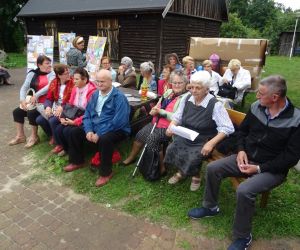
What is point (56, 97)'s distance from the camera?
457cm

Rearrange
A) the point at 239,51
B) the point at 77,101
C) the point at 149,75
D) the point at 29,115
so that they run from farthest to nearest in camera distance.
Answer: the point at 239,51 → the point at 149,75 → the point at 29,115 → the point at 77,101

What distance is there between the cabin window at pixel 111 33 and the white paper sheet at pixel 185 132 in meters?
11.1

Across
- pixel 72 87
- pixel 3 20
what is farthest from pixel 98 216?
pixel 3 20

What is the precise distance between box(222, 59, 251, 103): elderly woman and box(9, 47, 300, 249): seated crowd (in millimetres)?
1598

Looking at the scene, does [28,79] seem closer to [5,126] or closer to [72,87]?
[72,87]

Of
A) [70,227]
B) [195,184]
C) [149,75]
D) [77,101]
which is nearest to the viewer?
[70,227]

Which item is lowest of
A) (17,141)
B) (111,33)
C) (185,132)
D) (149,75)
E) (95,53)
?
(17,141)

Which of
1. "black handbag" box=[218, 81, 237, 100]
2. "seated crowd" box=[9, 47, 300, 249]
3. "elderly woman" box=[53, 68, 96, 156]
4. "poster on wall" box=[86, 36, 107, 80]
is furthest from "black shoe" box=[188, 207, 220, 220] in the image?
"poster on wall" box=[86, 36, 107, 80]

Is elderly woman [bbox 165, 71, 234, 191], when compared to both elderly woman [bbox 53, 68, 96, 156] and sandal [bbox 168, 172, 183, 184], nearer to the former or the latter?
sandal [bbox 168, 172, 183, 184]

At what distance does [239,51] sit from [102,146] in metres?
4.80

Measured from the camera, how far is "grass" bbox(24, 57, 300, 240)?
2.96m

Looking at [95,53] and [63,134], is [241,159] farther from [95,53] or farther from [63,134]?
[95,53]

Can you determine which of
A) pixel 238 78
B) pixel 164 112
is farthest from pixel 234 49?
pixel 164 112

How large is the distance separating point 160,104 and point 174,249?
2.01 m
